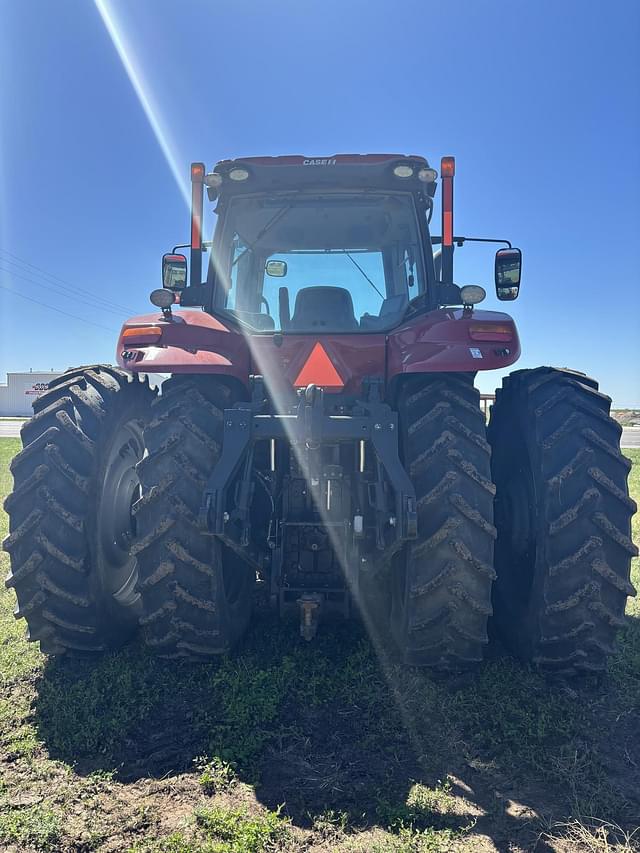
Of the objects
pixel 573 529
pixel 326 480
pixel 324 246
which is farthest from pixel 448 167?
pixel 573 529

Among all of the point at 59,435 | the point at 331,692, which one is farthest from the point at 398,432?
the point at 59,435

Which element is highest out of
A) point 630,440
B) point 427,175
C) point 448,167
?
point 448,167

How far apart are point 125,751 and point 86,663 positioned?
870 millimetres

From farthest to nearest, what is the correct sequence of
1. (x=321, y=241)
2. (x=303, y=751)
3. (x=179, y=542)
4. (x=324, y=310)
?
(x=321, y=241) → (x=324, y=310) → (x=179, y=542) → (x=303, y=751)

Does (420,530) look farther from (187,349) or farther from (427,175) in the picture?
(427,175)

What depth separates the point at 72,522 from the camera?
2.96 metres

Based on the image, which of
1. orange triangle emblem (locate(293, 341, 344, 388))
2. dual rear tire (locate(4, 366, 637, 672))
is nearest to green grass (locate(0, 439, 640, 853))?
dual rear tire (locate(4, 366, 637, 672))

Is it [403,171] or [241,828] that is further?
[403,171]

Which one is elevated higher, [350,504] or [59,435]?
[59,435]

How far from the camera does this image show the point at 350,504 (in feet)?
10.2

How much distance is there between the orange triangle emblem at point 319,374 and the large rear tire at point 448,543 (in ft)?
1.59

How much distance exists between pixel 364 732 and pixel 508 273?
9.63 feet

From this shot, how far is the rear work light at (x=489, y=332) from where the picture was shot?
116 inches

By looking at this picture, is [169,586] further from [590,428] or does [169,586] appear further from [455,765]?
[590,428]
